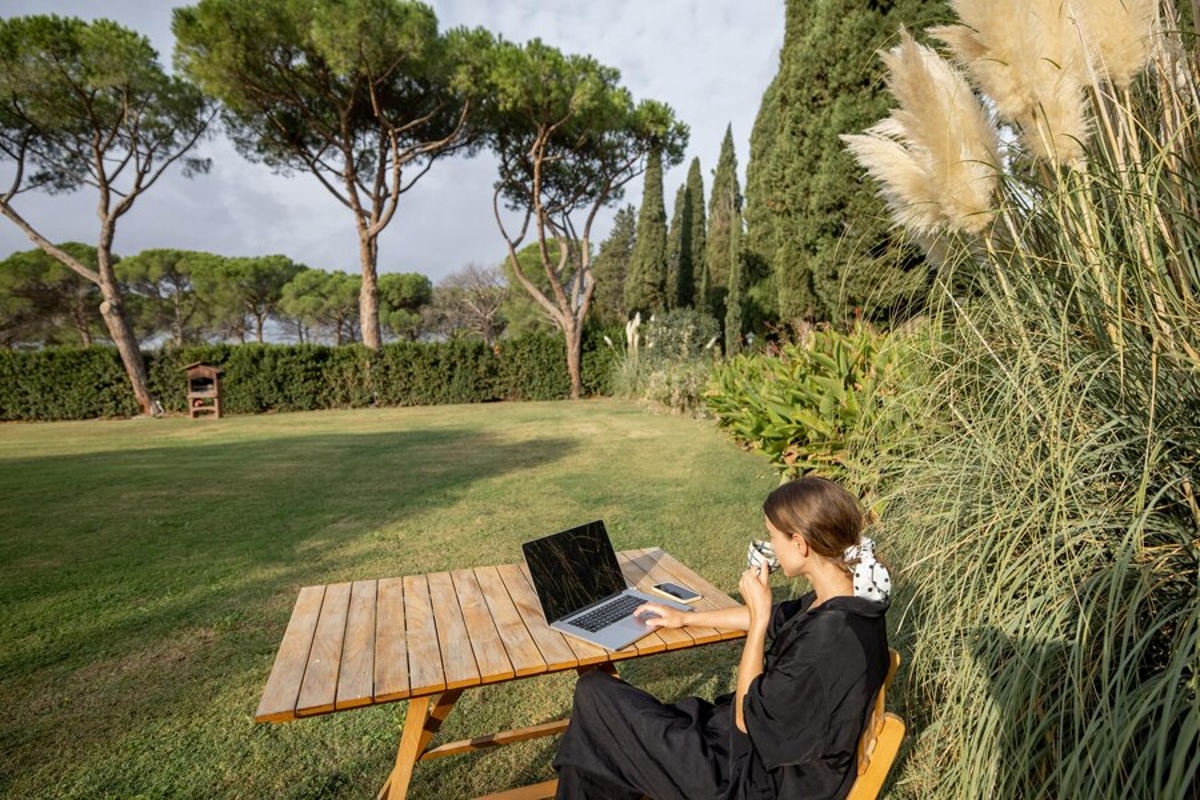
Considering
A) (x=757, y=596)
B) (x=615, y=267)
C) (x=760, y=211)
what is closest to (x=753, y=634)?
(x=757, y=596)

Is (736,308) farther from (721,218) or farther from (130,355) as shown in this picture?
(130,355)

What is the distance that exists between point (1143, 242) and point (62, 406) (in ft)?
63.7

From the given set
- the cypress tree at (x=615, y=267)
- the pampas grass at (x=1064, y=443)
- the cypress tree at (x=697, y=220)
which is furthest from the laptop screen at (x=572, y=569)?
the cypress tree at (x=615, y=267)

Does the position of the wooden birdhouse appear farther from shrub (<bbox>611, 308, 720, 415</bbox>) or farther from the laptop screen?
the laptop screen

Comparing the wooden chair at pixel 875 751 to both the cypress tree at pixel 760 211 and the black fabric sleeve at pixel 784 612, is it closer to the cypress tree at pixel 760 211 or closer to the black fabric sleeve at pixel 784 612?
the black fabric sleeve at pixel 784 612

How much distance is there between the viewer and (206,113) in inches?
679

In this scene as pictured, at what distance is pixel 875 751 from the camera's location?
1.19m

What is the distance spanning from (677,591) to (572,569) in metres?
0.35

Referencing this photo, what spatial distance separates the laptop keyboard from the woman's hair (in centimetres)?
58

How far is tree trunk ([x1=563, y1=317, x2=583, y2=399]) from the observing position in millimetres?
18156

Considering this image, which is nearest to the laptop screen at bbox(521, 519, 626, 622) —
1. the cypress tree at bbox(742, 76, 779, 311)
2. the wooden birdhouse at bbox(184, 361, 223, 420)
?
the cypress tree at bbox(742, 76, 779, 311)

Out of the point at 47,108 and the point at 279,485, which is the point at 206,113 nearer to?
the point at 47,108

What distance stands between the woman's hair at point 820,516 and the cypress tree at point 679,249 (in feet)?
63.8

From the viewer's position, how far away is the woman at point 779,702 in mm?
1276
